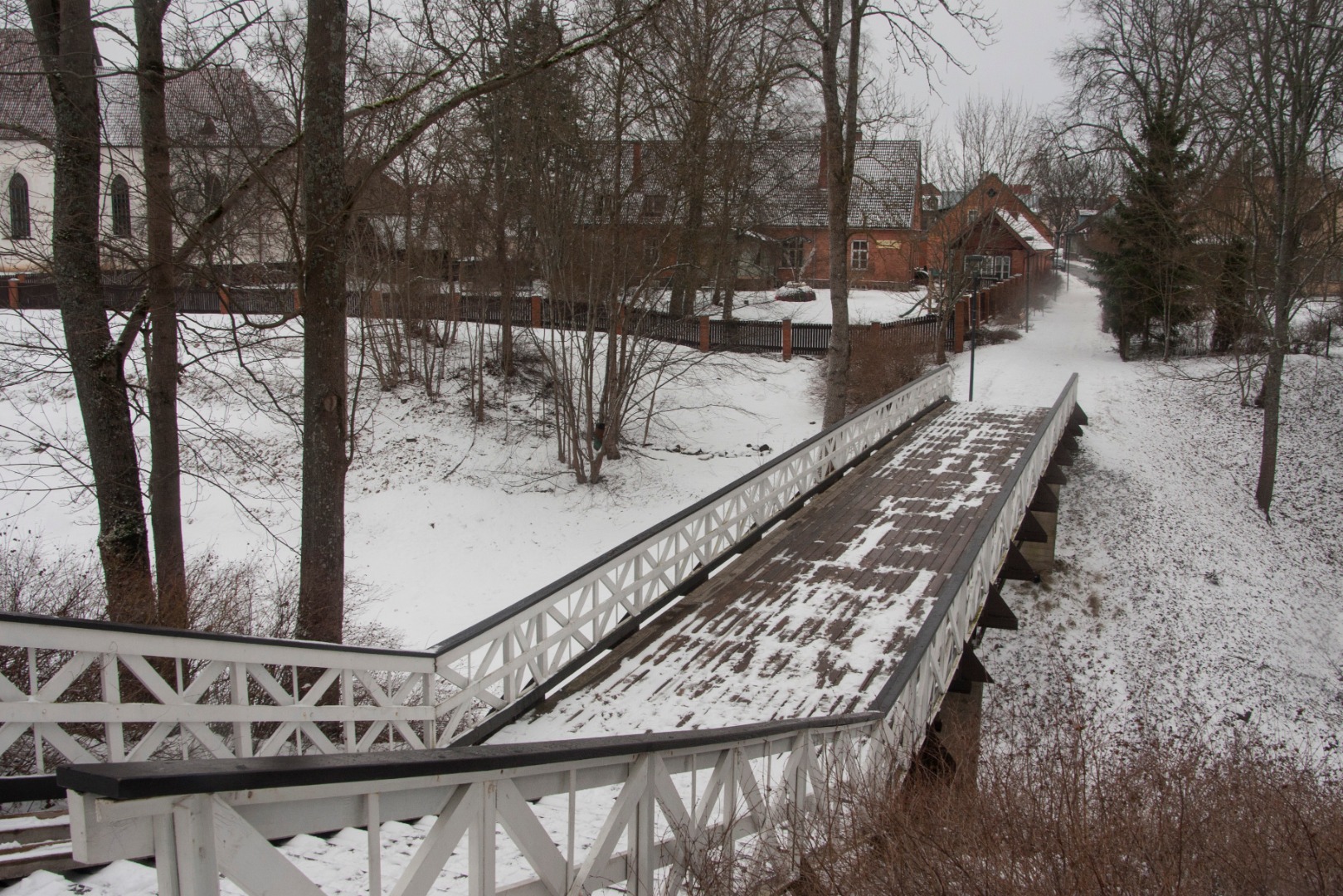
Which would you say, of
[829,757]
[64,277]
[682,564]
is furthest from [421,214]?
[829,757]

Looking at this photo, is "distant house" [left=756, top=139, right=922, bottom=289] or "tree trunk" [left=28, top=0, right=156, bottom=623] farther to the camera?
"distant house" [left=756, top=139, right=922, bottom=289]

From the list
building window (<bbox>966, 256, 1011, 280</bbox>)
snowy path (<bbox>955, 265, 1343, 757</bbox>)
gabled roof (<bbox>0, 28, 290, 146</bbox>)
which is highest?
building window (<bbox>966, 256, 1011, 280</bbox>)

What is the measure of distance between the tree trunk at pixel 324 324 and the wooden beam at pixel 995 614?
6993mm

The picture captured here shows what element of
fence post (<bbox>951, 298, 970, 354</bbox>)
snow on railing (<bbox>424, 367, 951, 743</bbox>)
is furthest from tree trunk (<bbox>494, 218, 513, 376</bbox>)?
fence post (<bbox>951, 298, 970, 354</bbox>)

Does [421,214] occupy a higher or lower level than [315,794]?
higher

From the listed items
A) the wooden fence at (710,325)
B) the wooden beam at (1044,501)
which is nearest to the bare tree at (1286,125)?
the wooden beam at (1044,501)

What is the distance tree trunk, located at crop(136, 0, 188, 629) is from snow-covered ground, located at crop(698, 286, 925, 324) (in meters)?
23.1

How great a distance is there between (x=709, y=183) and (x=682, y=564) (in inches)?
560

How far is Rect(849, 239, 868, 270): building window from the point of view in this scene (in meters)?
44.4

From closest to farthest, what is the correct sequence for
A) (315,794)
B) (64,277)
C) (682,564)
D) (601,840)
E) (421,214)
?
(315,794) < (601,840) < (64,277) < (682,564) < (421,214)

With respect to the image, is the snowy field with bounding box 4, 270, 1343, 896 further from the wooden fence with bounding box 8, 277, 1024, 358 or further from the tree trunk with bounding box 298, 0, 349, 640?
the tree trunk with bounding box 298, 0, 349, 640

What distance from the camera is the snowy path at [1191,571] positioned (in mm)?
Answer: 13477

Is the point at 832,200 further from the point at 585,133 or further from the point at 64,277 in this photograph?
the point at 64,277

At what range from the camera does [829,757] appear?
18.6ft
